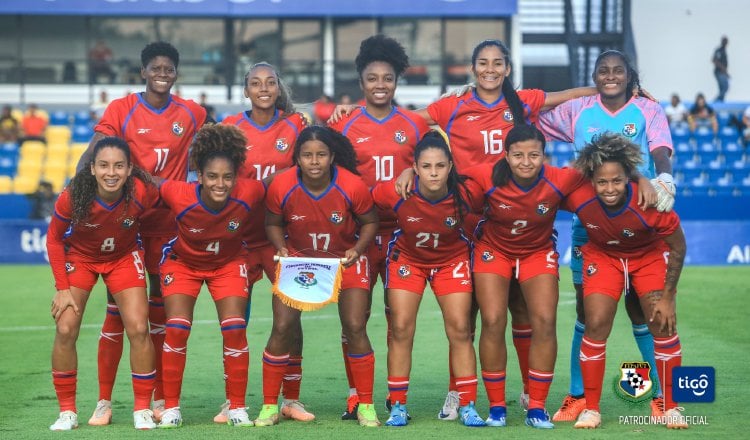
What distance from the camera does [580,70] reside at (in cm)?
3048

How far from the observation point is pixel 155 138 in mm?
8312

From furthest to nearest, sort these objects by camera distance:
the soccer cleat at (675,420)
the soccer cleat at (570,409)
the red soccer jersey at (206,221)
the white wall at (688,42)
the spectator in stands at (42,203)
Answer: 1. the white wall at (688,42)
2. the spectator in stands at (42,203)
3. the soccer cleat at (570,409)
4. the red soccer jersey at (206,221)
5. the soccer cleat at (675,420)

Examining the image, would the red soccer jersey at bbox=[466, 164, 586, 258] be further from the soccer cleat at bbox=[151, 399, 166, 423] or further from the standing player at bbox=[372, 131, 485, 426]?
the soccer cleat at bbox=[151, 399, 166, 423]

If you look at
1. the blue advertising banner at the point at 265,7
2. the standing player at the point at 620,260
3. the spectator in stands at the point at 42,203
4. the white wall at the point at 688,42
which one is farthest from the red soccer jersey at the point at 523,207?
the white wall at the point at 688,42

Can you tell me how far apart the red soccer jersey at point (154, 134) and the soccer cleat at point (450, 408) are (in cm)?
216

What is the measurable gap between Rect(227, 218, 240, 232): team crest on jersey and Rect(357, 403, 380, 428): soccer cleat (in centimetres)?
137

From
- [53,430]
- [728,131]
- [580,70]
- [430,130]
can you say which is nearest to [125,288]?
[53,430]

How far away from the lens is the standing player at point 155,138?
325 inches

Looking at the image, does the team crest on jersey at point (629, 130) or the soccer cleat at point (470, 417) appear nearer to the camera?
the soccer cleat at point (470, 417)

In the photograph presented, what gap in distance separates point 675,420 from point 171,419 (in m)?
3.08

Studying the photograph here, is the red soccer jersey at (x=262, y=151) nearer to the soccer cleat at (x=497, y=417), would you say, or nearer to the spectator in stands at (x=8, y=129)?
the soccer cleat at (x=497, y=417)

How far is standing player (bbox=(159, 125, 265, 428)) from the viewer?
777 cm

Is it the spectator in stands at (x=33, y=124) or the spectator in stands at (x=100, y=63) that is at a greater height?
the spectator in stands at (x=100, y=63)

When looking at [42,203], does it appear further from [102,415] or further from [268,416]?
[268,416]
